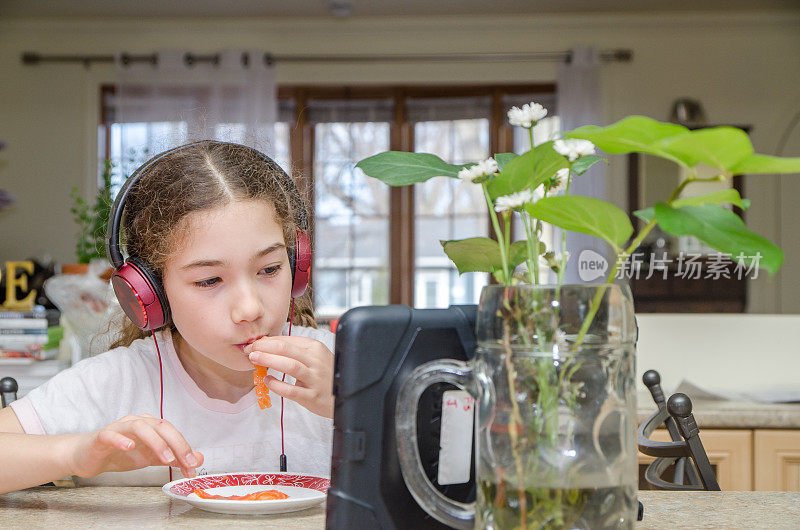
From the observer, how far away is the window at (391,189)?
509cm

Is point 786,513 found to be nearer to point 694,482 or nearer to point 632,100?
point 694,482

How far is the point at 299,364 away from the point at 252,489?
0.43 feet

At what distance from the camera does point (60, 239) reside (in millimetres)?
5188

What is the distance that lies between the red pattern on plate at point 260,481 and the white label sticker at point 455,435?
21cm

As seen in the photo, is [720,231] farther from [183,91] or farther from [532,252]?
[183,91]

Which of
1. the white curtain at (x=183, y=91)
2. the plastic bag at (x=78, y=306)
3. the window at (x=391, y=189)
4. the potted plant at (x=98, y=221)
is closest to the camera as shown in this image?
the potted plant at (x=98, y=221)

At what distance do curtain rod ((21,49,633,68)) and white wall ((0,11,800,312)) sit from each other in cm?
5

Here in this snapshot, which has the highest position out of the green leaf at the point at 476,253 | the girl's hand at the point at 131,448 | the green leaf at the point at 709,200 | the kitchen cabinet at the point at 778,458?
the green leaf at the point at 709,200

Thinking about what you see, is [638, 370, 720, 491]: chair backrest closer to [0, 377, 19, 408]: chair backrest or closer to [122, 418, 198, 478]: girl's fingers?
[122, 418, 198, 478]: girl's fingers

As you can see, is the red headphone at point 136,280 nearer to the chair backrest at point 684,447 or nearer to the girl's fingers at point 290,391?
the girl's fingers at point 290,391

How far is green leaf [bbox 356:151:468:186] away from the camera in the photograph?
521 mm

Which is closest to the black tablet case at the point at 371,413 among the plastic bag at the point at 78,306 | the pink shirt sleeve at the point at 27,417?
the pink shirt sleeve at the point at 27,417

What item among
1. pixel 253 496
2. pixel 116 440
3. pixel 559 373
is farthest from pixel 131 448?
pixel 559 373

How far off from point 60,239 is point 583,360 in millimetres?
5249
